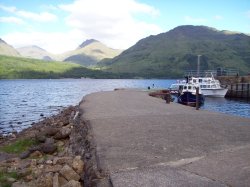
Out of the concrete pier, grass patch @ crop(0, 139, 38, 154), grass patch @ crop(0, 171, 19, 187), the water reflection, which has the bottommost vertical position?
the water reflection

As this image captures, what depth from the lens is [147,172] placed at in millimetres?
10156

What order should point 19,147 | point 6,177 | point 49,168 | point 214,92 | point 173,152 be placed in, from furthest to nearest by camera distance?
point 214,92 < point 19,147 < point 49,168 < point 6,177 < point 173,152

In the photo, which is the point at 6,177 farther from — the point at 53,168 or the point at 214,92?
the point at 214,92

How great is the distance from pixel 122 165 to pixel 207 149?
394 centimetres

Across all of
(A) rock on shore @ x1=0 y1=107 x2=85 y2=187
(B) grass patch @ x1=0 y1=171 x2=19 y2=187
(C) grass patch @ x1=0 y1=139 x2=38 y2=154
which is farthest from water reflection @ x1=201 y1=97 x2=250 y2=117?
(B) grass patch @ x1=0 y1=171 x2=19 y2=187

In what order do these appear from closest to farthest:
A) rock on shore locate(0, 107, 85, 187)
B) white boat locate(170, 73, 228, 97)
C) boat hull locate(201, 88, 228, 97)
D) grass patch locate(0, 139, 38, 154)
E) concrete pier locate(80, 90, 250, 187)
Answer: concrete pier locate(80, 90, 250, 187) < rock on shore locate(0, 107, 85, 187) < grass patch locate(0, 139, 38, 154) < white boat locate(170, 73, 228, 97) < boat hull locate(201, 88, 228, 97)

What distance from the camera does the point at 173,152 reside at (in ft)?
41.1

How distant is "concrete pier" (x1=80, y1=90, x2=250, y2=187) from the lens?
9641 millimetres

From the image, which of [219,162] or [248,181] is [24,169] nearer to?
[219,162]

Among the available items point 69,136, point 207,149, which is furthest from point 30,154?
point 207,149

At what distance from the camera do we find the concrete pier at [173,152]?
31.6ft

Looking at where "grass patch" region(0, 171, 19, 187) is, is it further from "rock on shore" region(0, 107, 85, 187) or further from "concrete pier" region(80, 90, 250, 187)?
"concrete pier" region(80, 90, 250, 187)

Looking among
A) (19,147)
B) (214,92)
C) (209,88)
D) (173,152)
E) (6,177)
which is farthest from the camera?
(214,92)

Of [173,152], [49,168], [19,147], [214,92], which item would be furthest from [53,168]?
[214,92]
